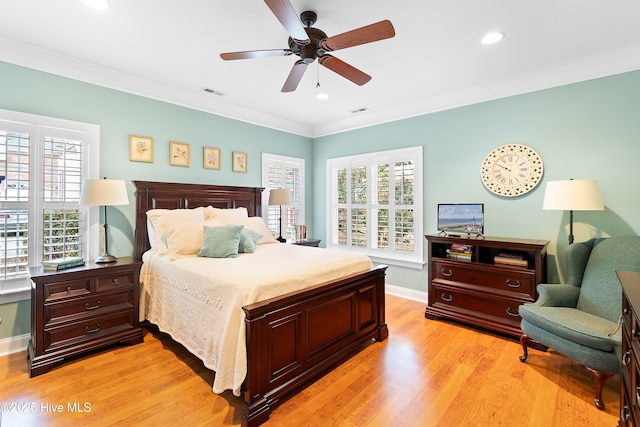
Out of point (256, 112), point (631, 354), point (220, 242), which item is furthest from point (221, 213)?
point (631, 354)

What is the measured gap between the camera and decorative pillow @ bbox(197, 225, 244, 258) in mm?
2857

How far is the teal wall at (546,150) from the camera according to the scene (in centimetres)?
282

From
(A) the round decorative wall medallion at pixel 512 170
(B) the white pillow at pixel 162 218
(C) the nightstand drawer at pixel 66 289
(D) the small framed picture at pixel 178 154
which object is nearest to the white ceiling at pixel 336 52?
(D) the small framed picture at pixel 178 154

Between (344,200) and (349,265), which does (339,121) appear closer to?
(344,200)

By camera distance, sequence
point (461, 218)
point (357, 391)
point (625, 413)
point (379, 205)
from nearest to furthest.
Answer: point (625, 413) → point (357, 391) → point (461, 218) → point (379, 205)

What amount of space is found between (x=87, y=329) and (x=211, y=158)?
236 cm

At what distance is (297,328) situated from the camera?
2.14 metres

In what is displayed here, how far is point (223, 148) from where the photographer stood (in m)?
4.22

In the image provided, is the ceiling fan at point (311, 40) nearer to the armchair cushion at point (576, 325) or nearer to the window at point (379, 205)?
the window at point (379, 205)

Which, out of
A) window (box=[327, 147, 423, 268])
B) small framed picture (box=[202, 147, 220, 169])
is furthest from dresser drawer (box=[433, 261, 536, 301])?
small framed picture (box=[202, 147, 220, 169])

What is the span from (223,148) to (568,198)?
3.98m

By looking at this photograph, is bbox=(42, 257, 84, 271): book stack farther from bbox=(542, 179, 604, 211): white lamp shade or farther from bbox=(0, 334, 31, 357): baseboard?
bbox=(542, 179, 604, 211): white lamp shade

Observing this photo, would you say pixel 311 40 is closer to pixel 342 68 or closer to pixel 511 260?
pixel 342 68

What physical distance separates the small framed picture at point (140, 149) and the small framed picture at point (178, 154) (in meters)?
0.23
